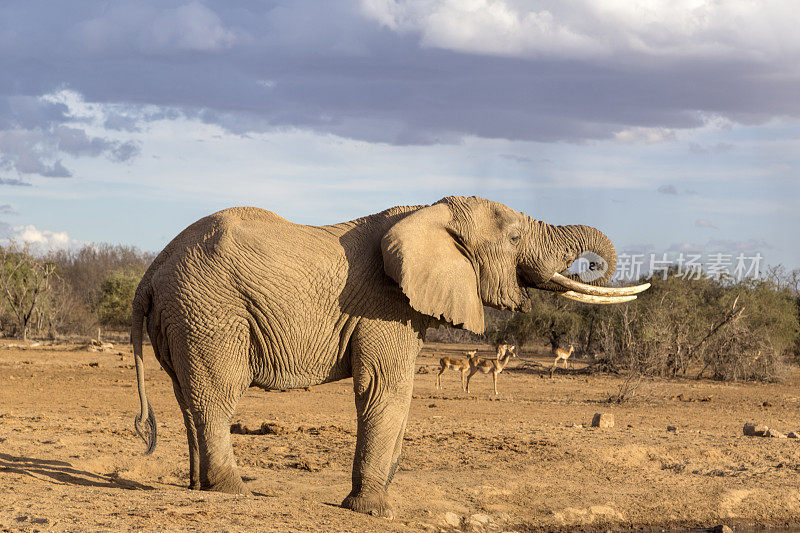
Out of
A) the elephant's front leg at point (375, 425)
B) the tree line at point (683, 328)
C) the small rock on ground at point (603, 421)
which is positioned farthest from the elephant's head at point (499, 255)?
the tree line at point (683, 328)

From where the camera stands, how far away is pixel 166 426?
Result: 12547 mm

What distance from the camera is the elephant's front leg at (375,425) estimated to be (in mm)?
7395

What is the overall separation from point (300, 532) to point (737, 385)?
19.3 meters

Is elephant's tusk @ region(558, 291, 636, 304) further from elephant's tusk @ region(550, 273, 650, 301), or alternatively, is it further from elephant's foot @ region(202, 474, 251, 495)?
elephant's foot @ region(202, 474, 251, 495)

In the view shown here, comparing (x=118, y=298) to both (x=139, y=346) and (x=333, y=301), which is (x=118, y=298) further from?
(x=333, y=301)

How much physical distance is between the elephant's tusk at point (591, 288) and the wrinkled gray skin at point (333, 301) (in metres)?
0.11

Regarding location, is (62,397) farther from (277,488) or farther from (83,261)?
(83,261)

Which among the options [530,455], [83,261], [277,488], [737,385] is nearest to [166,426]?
[277,488]

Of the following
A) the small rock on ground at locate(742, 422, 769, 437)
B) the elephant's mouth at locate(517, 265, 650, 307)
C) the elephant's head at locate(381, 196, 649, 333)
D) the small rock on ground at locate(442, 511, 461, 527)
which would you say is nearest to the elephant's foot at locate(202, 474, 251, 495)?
the small rock on ground at locate(442, 511, 461, 527)

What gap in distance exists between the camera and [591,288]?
7.52 m

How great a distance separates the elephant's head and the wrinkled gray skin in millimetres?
12

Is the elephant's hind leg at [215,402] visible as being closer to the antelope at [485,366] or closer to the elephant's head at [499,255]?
the elephant's head at [499,255]

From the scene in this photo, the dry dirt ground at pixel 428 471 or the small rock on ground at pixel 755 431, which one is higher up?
the small rock on ground at pixel 755 431

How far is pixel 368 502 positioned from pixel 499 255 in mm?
2424
